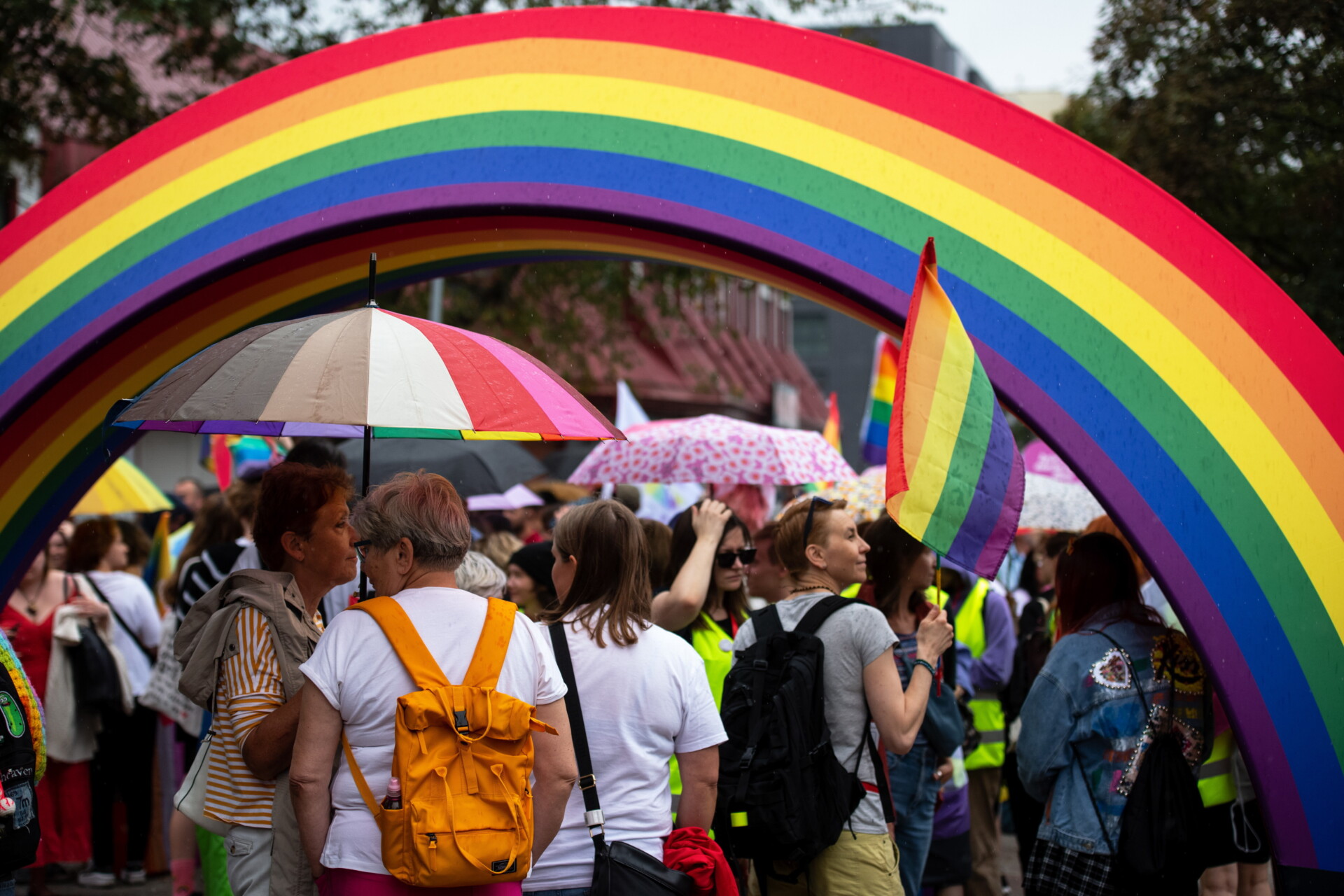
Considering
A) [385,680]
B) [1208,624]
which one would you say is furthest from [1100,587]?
[385,680]

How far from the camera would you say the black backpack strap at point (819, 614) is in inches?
156

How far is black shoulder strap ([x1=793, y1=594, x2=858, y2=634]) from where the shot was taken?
3.96m

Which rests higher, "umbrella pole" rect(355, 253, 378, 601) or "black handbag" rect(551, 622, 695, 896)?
"umbrella pole" rect(355, 253, 378, 601)

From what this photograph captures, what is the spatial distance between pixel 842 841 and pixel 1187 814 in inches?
42.2

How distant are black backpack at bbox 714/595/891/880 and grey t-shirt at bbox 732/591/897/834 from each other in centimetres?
5

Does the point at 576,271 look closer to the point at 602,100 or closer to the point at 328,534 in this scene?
the point at 602,100

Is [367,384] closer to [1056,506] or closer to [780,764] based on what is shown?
[780,764]

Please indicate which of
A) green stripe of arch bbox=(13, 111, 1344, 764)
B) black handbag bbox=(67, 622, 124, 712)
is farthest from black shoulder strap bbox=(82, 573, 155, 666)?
green stripe of arch bbox=(13, 111, 1344, 764)

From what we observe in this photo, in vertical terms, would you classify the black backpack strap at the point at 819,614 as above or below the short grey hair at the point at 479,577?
below

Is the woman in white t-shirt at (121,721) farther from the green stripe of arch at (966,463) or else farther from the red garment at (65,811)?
the green stripe of arch at (966,463)

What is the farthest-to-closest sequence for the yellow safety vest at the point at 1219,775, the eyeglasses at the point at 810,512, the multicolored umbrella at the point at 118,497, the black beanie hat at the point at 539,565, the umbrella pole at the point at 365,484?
the multicolored umbrella at the point at 118,497 < the black beanie hat at the point at 539,565 < the eyeglasses at the point at 810,512 < the yellow safety vest at the point at 1219,775 < the umbrella pole at the point at 365,484

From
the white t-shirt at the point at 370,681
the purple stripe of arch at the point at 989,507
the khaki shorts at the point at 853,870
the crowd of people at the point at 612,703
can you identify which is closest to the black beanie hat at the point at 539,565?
the crowd of people at the point at 612,703

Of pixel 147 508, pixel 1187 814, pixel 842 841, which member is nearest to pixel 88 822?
pixel 147 508

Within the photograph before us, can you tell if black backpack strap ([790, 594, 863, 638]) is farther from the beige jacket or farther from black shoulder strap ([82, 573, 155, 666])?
black shoulder strap ([82, 573, 155, 666])
